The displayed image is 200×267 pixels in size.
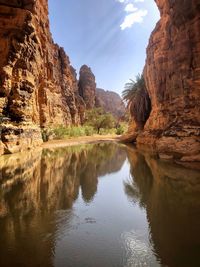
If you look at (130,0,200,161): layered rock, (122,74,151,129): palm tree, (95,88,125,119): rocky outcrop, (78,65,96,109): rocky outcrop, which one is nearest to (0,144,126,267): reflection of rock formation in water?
(130,0,200,161): layered rock

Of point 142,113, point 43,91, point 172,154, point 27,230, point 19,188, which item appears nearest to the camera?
point 27,230

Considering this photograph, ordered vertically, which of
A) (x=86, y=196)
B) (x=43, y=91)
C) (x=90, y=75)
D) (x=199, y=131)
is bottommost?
(x=86, y=196)

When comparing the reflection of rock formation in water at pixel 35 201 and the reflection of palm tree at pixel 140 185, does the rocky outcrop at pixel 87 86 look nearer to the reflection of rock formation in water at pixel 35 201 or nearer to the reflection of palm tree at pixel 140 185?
the reflection of rock formation in water at pixel 35 201

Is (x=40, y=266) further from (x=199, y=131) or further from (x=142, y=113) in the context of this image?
(x=142, y=113)

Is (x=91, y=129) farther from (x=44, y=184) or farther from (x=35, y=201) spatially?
(x=35, y=201)

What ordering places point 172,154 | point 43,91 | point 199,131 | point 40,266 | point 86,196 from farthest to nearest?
point 43,91 < point 172,154 < point 199,131 < point 86,196 < point 40,266

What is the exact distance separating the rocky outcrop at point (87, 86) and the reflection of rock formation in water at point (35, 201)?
6910cm

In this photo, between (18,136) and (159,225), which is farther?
(18,136)

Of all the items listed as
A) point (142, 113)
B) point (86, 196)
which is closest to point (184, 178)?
point (86, 196)

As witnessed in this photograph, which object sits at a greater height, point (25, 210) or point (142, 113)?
point (142, 113)

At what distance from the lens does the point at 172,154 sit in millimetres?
17859

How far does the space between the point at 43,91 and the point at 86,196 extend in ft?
125

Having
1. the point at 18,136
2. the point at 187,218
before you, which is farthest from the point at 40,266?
the point at 18,136

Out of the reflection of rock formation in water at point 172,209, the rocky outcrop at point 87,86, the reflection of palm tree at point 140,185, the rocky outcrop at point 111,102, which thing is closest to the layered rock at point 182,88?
the reflection of rock formation in water at point 172,209
